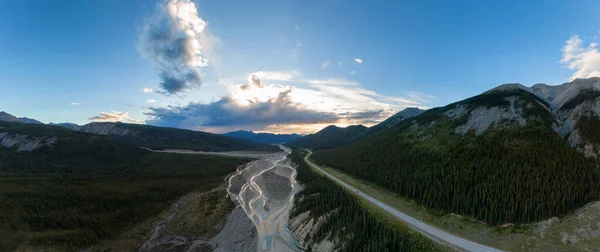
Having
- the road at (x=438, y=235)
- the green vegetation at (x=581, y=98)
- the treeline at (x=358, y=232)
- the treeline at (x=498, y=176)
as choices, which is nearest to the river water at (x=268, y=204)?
the treeline at (x=358, y=232)

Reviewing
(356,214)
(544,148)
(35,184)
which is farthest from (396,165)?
(35,184)

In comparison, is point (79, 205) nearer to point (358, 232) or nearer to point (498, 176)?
point (358, 232)

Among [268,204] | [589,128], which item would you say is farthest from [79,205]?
[589,128]

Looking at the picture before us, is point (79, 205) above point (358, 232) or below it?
below

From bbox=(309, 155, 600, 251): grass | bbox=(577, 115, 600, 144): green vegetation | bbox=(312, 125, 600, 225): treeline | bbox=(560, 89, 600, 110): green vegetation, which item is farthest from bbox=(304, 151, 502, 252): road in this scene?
bbox=(560, 89, 600, 110): green vegetation

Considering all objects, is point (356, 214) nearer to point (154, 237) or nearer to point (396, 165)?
point (154, 237)

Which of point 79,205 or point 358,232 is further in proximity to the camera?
point 79,205
